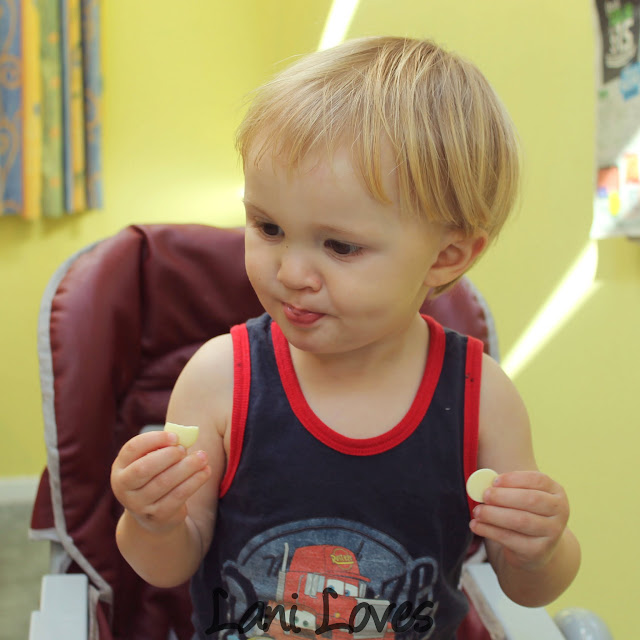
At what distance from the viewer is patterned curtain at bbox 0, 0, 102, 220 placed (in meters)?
2.53

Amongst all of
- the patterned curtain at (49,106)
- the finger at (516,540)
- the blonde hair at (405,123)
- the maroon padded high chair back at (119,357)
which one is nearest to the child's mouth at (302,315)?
the blonde hair at (405,123)

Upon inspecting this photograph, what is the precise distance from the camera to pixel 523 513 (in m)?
0.69

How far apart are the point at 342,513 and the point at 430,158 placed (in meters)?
0.37

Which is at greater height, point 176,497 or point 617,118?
point 617,118

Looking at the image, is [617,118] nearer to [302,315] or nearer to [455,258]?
[455,258]

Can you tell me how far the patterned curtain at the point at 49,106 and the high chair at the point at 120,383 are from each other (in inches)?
66.2

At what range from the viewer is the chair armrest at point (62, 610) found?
0.84m

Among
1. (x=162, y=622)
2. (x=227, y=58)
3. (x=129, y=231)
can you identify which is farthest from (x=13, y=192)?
(x=162, y=622)

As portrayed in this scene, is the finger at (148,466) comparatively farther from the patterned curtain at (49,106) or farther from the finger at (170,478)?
the patterned curtain at (49,106)

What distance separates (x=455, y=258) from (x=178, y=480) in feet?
1.15

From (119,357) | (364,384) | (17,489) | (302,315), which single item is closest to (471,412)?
(364,384)

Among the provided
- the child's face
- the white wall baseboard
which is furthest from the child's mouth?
the white wall baseboard

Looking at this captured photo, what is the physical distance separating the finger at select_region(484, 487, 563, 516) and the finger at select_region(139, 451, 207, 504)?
0.84 feet

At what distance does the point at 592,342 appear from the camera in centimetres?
134
